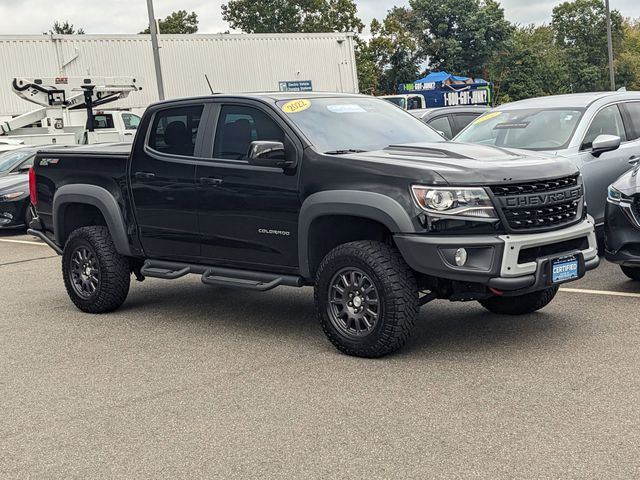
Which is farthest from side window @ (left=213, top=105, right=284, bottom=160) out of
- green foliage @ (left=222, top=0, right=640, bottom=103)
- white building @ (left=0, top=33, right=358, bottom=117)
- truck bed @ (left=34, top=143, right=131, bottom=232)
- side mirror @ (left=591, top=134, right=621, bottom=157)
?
green foliage @ (left=222, top=0, right=640, bottom=103)

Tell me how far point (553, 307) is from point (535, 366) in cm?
182

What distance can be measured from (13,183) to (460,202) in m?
11.7

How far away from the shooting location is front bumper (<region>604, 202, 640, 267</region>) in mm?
7513

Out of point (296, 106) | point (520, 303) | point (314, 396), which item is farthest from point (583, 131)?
point (314, 396)

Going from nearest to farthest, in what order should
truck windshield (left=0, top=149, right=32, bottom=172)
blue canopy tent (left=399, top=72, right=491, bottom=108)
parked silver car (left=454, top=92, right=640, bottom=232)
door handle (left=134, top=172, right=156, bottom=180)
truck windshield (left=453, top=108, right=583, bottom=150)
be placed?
door handle (left=134, top=172, right=156, bottom=180) < parked silver car (left=454, top=92, right=640, bottom=232) < truck windshield (left=453, top=108, right=583, bottom=150) < truck windshield (left=0, top=149, right=32, bottom=172) < blue canopy tent (left=399, top=72, right=491, bottom=108)

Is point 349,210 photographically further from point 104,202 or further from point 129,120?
point 129,120

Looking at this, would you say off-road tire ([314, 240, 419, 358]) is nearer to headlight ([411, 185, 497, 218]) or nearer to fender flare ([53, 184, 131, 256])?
headlight ([411, 185, 497, 218])

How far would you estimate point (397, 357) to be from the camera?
612 centimetres

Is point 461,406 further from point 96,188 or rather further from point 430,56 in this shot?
point 430,56

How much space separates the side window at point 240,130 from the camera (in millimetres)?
6867

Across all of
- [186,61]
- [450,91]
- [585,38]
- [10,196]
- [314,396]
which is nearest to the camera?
[314,396]

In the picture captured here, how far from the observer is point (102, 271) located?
25.9ft

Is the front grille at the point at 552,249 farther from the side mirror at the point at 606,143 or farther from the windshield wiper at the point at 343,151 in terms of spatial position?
the side mirror at the point at 606,143

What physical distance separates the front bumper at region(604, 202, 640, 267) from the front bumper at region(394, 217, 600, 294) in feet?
6.34
